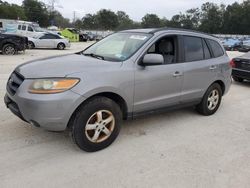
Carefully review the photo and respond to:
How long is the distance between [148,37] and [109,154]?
6.36 feet

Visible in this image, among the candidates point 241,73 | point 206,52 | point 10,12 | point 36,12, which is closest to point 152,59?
point 206,52

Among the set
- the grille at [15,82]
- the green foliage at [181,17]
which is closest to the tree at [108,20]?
the green foliage at [181,17]

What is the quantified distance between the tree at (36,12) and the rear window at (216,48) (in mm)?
82749

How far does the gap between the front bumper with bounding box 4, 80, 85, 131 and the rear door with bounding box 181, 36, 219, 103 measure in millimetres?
2196

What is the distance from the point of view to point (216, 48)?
591 cm

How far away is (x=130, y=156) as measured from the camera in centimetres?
390

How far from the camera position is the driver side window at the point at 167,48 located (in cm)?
480

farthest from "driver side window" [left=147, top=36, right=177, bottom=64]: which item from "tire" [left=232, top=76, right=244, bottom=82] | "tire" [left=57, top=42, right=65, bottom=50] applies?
"tire" [left=57, top=42, right=65, bottom=50]

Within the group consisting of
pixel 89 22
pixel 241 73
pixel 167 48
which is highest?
pixel 89 22

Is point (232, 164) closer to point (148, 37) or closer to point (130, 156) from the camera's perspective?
point (130, 156)

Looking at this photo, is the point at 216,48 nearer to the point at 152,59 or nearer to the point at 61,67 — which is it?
the point at 152,59

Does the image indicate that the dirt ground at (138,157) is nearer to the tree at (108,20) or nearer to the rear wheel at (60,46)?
the rear wheel at (60,46)

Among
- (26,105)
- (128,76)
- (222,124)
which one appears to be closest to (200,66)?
(222,124)

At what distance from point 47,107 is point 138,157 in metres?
1.38
